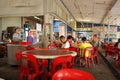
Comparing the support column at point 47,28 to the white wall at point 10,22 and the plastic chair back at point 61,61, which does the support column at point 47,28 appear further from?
the white wall at point 10,22

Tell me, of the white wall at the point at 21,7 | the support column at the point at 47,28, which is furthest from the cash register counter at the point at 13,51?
the white wall at the point at 21,7

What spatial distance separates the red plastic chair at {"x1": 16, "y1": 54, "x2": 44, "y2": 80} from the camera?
4.27 metres

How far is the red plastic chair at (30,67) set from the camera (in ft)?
14.0

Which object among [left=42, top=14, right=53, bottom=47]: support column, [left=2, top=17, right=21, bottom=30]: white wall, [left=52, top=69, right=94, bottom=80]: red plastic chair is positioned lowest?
[left=52, top=69, right=94, bottom=80]: red plastic chair

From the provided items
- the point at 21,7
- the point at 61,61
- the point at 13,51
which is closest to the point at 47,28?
the point at 21,7

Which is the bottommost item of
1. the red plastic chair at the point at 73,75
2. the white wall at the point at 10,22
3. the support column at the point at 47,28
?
the red plastic chair at the point at 73,75

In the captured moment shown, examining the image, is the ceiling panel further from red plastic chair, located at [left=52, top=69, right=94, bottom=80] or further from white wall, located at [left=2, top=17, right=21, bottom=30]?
red plastic chair, located at [left=52, top=69, right=94, bottom=80]

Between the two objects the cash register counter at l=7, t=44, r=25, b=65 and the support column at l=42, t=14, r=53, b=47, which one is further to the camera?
the support column at l=42, t=14, r=53, b=47

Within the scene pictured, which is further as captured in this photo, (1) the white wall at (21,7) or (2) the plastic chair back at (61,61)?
(1) the white wall at (21,7)

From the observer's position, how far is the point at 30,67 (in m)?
4.53

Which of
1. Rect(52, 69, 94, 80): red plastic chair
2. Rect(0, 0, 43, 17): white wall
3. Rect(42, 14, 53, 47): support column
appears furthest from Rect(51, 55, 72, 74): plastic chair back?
Rect(0, 0, 43, 17): white wall

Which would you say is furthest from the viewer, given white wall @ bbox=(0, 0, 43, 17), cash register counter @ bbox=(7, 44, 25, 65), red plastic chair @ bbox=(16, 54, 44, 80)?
white wall @ bbox=(0, 0, 43, 17)

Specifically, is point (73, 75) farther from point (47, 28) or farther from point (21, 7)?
point (21, 7)

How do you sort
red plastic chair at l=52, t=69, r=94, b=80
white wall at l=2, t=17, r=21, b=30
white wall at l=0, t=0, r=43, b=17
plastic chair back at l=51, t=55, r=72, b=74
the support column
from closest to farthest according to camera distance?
red plastic chair at l=52, t=69, r=94, b=80 → plastic chair back at l=51, t=55, r=72, b=74 → the support column → white wall at l=0, t=0, r=43, b=17 → white wall at l=2, t=17, r=21, b=30
